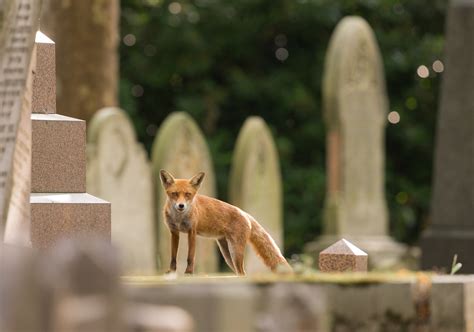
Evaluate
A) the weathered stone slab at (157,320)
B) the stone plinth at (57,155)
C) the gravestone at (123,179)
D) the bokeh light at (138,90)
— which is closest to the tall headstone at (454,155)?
the gravestone at (123,179)

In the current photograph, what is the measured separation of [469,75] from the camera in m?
15.8

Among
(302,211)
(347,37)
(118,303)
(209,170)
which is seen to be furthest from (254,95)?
(118,303)

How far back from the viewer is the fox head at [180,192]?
261 inches

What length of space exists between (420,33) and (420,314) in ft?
65.0

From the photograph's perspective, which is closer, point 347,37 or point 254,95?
point 347,37

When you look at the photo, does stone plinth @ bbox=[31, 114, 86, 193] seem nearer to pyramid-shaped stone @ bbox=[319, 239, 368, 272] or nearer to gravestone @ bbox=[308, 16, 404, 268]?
pyramid-shaped stone @ bbox=[319, 239, 368, 272]

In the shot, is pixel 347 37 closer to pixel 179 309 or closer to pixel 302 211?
pixel 302 211

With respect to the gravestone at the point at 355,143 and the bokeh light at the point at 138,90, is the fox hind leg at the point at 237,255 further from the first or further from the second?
the bokeh light at the point at 138,90

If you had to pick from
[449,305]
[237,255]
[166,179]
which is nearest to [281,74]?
[237,255]

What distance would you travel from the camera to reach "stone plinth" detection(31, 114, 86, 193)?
7840mm

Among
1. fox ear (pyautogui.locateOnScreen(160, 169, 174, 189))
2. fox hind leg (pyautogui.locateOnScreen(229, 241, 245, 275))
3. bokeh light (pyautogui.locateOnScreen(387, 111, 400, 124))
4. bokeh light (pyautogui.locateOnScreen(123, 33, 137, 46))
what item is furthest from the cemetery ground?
bokeh light (pyautogui.locateOnScreen(123, 33, 137, 46))

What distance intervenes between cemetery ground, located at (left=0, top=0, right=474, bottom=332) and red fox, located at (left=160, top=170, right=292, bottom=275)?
0.45ft

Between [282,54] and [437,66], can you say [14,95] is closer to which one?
[437,66]

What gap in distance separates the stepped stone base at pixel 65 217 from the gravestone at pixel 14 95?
89 centimetres
